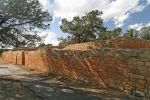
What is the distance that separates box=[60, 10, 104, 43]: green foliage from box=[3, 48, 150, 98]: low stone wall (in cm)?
2810

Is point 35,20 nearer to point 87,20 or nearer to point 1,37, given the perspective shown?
point 1,37

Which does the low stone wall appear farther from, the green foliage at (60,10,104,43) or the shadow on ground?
the green foliage at (60,10,104,43)

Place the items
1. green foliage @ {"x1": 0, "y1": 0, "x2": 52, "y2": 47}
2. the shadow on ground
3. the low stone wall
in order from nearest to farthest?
1. the low stone wall
2. the shadow on ground
3. green foliage @ {"x1": 0, "y1": 0, "x2": 52, "y2": 47}

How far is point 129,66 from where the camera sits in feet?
37.0

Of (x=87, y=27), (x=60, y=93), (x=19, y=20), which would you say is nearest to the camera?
(x=60, y=93)

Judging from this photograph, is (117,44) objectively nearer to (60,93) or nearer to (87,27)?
(60,93)

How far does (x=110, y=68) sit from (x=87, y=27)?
34455mm

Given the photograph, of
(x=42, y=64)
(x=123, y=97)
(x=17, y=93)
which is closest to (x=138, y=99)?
(x=123, y=97)

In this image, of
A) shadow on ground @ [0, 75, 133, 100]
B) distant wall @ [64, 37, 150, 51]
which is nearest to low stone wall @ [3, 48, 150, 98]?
shadow on ground @ [0, 75, 133, 100]

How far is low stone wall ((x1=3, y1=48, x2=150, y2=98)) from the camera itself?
34.7 ft

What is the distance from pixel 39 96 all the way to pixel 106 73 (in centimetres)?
347

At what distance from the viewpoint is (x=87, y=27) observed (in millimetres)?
46594

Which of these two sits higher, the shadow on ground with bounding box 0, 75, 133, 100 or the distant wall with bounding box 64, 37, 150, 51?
the distant wall with bounding box 64, 37, 150, 51

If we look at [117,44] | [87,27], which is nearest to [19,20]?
[117,44]
